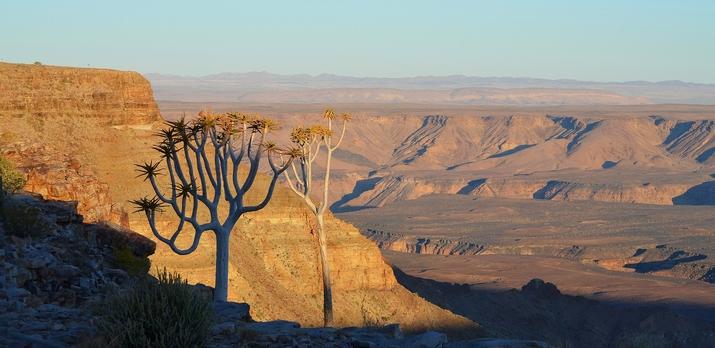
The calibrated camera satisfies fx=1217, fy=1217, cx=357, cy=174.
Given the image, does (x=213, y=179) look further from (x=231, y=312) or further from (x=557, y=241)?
(x=557, y=241)

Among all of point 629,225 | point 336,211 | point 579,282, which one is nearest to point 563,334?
point 579,282

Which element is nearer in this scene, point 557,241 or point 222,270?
point 222,270

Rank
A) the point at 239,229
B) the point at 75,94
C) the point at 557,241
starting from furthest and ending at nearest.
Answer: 1. the point at 557,241
2. the point at 75,94
3. the point at 239,229

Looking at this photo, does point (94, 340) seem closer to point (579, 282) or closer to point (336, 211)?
point (579, 282)

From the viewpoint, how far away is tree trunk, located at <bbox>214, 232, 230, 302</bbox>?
22.5 m

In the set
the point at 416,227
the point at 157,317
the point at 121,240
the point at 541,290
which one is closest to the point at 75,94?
the point at 121,240

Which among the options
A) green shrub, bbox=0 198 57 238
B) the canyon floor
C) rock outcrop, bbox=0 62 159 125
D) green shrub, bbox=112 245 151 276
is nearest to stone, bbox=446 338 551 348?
green shrub, bbox=112 245 151 276

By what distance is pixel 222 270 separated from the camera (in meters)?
22.9

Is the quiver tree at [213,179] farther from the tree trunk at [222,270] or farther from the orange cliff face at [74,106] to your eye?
the orange cliff face at [74,106]

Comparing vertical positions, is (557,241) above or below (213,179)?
below

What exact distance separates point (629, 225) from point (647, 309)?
215 feet

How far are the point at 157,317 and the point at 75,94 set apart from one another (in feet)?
99.7

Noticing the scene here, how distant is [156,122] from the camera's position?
4331 centimetres

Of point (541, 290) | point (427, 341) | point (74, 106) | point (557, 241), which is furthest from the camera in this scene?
point (557, 241)
